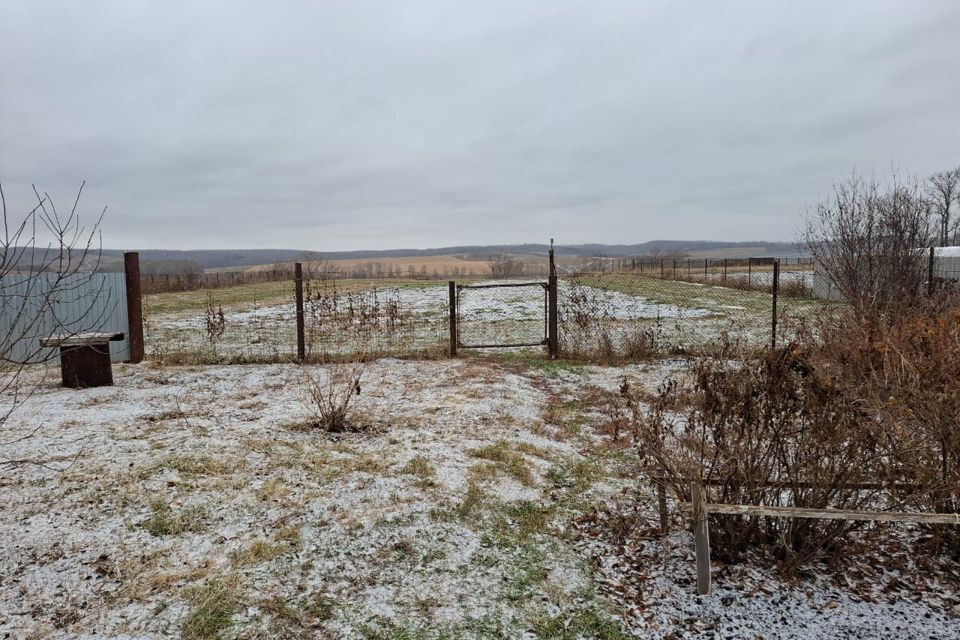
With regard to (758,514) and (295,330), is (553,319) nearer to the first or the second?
(758,514)

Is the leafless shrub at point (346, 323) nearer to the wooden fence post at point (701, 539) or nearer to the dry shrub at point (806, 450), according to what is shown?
the dry shrub at point (806, 450)

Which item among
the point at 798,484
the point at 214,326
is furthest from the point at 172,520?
the point at 214,326

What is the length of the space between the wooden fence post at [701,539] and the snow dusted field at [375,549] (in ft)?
0.31

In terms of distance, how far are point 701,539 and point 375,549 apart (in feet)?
6.47

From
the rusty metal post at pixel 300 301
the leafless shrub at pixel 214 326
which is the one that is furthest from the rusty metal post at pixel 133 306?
the rusty metal post at pixel 300 301

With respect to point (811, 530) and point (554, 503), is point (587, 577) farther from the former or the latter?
point (811, 530)

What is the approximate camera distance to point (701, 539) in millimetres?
3100

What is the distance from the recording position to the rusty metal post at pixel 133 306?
375 inches

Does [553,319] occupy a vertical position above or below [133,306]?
below

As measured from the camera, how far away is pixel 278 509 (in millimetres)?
4047

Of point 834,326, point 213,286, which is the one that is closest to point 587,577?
point 834,326

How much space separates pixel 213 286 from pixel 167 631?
4042cm

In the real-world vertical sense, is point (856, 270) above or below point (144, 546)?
above

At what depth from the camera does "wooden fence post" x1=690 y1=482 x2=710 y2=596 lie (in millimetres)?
3084
